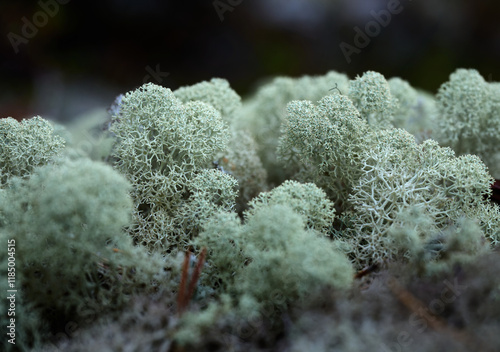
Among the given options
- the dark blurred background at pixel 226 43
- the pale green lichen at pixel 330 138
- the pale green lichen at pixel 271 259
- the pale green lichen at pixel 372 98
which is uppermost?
the dark blurred background at pixel 226 43

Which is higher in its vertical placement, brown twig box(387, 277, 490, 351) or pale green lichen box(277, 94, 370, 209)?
pale green lichen box(277, 94, 370, 209)

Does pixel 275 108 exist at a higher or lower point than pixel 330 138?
higher

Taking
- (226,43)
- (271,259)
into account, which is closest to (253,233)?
(271,259)

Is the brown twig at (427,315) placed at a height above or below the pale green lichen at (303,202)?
below

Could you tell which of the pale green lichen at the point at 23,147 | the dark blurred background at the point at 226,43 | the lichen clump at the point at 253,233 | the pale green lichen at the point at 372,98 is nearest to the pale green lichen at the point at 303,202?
the lichen clump at the point at 253,233

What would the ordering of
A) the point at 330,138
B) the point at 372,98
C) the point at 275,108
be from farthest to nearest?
the point at 275,108 → the point at 372,98 → the point at 330,138

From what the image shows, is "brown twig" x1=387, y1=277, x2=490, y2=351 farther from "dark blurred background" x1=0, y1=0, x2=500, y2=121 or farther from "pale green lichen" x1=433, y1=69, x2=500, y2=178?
"dark blurred background" x1=0, y1=0, x2=500, y2=121

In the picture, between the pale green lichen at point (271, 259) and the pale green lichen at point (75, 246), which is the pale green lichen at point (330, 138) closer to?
the pale green lichen at point (271, 259)

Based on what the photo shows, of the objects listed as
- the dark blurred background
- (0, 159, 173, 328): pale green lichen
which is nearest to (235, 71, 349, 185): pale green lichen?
Result: (0, 159, 173, 328): pale green lichen

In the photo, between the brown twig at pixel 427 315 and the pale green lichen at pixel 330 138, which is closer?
the brown twig at pixel 427 315

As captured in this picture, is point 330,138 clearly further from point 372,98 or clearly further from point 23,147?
point 23,147
